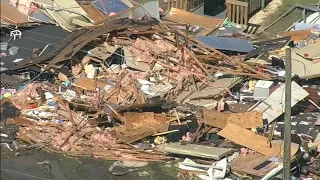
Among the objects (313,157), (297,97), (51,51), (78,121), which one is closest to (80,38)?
(51,51)

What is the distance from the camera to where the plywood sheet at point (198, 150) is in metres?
10.4

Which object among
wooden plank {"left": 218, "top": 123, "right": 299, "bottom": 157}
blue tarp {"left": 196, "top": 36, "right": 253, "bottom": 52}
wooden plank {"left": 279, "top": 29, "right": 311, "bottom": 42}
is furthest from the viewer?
wooden plank {"left": 279, "top": 29, "right": 311, "bottom": 42}

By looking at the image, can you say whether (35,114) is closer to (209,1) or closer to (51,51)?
(51,51)

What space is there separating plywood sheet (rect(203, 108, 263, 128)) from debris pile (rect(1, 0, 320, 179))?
0.7 inches

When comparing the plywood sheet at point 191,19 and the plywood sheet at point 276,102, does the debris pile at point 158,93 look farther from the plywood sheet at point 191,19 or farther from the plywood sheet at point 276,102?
the plywood sheet at point 191,19

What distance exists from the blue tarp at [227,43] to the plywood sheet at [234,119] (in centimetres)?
271

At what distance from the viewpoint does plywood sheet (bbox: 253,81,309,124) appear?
38.7ft

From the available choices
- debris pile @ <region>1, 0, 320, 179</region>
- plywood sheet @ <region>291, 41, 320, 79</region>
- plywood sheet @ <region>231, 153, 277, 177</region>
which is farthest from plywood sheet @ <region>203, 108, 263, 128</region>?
plywood sheet @ <region>291, 41, 320, 79</region>

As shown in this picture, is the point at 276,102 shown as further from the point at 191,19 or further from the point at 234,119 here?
the point at 191,19

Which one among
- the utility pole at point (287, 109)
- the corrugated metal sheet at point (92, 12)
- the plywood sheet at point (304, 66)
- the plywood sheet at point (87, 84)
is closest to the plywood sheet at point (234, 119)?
the plywood sheet at point (304, 66)

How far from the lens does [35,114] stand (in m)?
11.9

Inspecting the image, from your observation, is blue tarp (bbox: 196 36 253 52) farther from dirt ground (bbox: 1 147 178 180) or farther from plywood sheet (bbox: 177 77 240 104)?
dirt ground (bbox: 1 147 178 180)

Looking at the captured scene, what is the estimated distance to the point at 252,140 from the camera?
1086cm

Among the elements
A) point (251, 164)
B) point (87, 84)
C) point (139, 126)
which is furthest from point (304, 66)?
point (87, 84)
